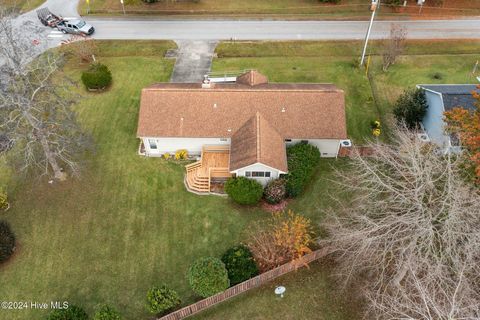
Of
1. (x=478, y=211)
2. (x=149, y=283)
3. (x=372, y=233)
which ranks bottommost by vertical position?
(x=149, y=283)

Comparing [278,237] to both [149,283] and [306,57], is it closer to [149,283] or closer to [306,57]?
[149,283]


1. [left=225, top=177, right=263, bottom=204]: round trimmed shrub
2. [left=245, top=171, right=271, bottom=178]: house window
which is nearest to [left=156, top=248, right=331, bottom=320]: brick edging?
[left=225, top=177, right=263, bottom=204]: round trimmed shrub

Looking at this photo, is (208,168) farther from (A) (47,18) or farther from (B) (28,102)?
(A) (47,18)

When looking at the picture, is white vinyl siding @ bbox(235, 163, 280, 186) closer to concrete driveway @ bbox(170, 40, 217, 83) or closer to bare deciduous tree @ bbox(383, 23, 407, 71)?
concrete driveway @ bbox(170, 40, 217, 83)

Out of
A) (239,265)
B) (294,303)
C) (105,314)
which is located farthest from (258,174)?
(105,314)

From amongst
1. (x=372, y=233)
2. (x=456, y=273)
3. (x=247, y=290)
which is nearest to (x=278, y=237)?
(x=247, y=290)

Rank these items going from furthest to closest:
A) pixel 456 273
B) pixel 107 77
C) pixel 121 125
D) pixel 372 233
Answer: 1. pixel 107 77
2. pixel 121 125
3. pixel 372 233
4. pixel 456 273
